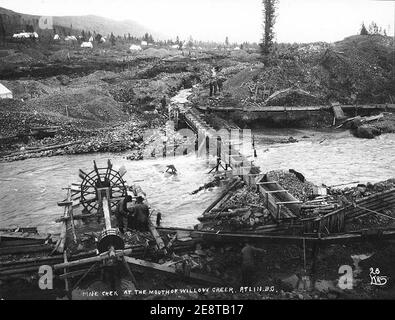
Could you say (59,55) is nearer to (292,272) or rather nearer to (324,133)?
(324,133)

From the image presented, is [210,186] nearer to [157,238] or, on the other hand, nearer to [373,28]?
[157,238]

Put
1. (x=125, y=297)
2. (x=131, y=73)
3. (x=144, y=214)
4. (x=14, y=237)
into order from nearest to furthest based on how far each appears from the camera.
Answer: (x=125, y=297), (x=14, y=237), (x=144, y=214), (x=131, y=73)

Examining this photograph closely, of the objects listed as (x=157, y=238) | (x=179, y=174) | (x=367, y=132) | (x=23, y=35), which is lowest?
(x=157, y=238)

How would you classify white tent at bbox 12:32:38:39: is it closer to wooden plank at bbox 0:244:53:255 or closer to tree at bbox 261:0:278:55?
tree at bbox 261:0:278:55

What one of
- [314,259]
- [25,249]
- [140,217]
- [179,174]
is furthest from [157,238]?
[179,174]

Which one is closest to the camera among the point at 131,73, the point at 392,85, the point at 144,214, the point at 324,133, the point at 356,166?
the point at 144,214
